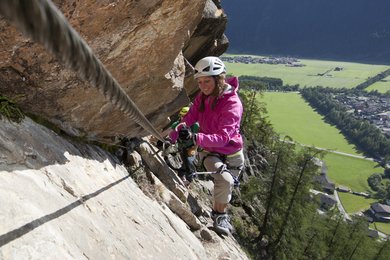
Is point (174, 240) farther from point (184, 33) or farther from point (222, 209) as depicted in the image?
point (184, 33)

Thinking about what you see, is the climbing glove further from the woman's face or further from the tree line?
the tree line

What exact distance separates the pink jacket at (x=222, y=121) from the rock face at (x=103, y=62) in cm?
111

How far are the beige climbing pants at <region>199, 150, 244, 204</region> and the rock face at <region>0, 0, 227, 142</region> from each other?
1.99 metres

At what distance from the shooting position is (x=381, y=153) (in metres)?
156

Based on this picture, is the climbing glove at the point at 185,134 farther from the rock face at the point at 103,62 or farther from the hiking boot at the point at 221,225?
the hiking boot at the point at 221,225

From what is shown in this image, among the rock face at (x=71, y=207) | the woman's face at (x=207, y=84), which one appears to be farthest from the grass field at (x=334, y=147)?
the rock face at (x=71, y=207)

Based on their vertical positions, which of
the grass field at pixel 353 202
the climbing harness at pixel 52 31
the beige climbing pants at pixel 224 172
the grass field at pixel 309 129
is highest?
the climbing harness at pixel 52 31

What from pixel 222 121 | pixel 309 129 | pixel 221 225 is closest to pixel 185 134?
pixel 222 121

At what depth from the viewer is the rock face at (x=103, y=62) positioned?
5.34 meters

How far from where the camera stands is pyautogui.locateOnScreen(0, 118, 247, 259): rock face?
3.44 metres

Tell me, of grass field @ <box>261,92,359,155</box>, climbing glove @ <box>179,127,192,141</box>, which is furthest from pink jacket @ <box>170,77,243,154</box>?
grass field @ <box>261,92,359,155</box>

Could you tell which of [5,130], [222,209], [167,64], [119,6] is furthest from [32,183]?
[222,209]

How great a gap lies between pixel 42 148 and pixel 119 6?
8.09 feet

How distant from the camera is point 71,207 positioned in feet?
14.7
